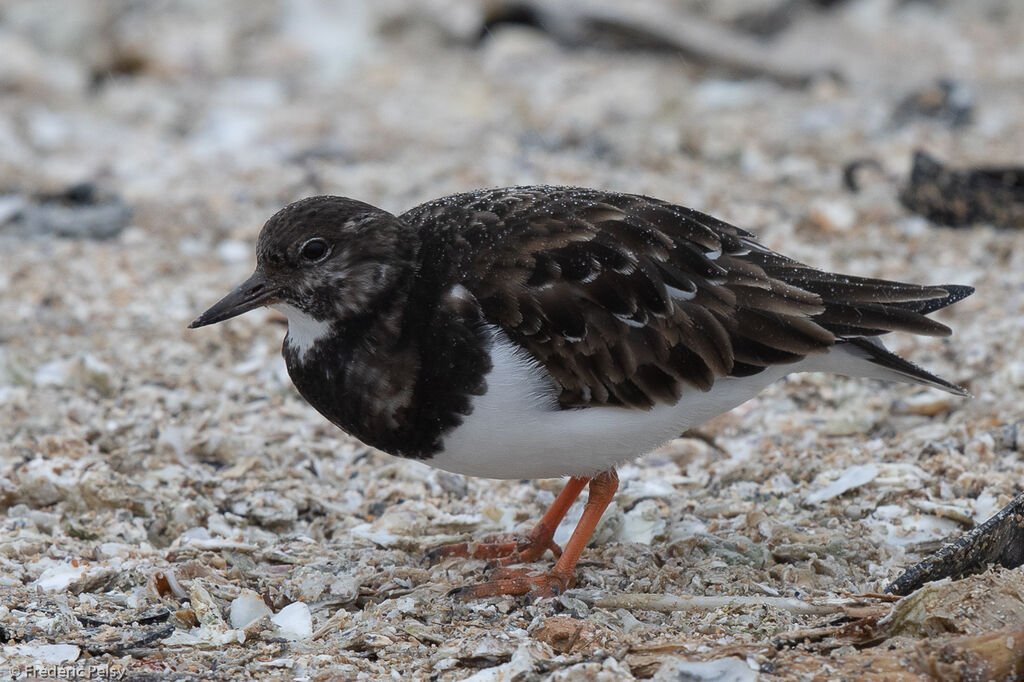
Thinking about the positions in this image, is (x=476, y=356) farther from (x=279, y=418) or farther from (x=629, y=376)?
(x=279, y=418)

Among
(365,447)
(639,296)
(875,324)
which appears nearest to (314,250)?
(639,296)

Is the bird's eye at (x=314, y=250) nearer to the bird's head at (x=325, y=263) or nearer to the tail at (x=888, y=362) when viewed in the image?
the bird's head at (x=325, y=263)

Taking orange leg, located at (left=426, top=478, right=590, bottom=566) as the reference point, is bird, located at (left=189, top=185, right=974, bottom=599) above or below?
above

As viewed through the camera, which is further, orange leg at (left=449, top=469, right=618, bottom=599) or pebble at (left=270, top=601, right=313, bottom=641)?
orange leg at (left=449, top=469, right=618, bottom=599)

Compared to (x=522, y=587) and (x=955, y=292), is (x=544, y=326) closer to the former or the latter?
(x=522, y=587)

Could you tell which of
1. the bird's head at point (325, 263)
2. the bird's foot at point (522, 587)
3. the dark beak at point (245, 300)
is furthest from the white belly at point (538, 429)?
the dark beak at point (245, 300)

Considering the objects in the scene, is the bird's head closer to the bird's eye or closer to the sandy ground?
the bird's eye

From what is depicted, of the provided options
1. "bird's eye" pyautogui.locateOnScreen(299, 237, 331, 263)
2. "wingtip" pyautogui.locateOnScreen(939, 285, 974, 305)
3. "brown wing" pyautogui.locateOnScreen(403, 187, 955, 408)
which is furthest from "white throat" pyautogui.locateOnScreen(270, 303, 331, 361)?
"wingtip" pyautogui.locateOnScreen(939, 285, 974, 305)
